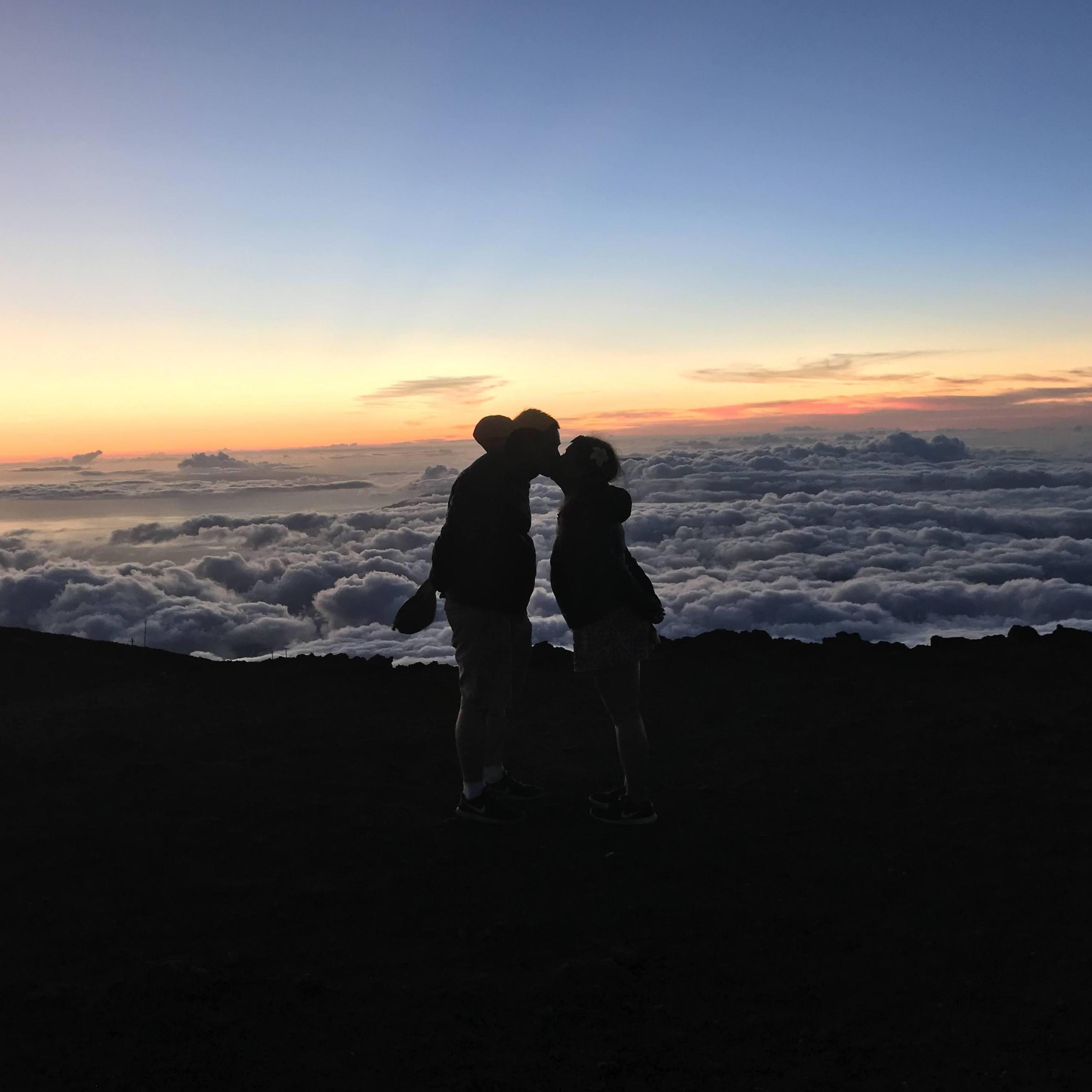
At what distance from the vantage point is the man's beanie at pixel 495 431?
4.31 m

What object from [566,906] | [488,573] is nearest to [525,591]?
[488,573]

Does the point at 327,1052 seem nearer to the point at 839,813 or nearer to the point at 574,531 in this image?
the point at 574,531

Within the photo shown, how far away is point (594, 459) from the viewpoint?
13.1ft

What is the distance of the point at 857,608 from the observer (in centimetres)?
9388

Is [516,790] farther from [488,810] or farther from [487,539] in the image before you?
[487,539]

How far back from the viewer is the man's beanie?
4.31 m

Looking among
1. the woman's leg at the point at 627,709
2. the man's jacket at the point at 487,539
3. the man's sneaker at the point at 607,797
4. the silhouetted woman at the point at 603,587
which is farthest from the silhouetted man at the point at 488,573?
the woman's leg at the point at 627,709

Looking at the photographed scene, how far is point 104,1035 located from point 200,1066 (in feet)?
1.22

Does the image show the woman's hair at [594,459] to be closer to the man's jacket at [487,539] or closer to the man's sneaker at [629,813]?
the man's jacket at [487,539]

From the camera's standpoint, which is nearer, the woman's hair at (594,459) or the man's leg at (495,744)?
the woman's hair at (594,459)

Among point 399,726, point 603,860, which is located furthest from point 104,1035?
point 399,726

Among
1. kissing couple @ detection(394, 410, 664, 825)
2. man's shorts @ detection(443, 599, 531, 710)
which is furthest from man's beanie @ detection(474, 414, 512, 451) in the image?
man's shorts @ detection(443, 599, 531, 710)

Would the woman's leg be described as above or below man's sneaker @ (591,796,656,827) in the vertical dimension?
above

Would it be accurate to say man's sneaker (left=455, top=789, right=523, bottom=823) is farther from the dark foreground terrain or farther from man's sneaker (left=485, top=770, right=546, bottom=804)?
man's sneaker (left=485, top=770, right=546, bottom=804)
